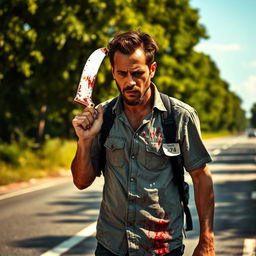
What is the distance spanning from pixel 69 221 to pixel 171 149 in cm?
613

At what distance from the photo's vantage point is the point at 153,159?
2.80 m

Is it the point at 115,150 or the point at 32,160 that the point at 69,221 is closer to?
the point at 115,150

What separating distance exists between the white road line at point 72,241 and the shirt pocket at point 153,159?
13.1 feet

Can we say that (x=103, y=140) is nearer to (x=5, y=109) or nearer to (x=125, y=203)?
(x=125, y=203)

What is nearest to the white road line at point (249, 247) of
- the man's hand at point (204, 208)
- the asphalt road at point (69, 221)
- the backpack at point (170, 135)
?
the asphalt road at point (69, 221)

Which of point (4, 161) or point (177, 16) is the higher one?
point (177, 16)

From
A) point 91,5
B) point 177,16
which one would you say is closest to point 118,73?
point 91,5

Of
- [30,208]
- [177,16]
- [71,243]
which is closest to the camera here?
[71,243]

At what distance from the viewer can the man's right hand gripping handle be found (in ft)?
9.24

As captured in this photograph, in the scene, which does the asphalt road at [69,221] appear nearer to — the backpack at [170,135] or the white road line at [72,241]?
the white road line at [72,241]

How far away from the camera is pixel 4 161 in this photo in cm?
1761

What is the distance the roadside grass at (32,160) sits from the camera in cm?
1616

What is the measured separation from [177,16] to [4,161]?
61.5 feet

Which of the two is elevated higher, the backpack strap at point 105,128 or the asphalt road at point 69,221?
the backpack strap at point 105,128
